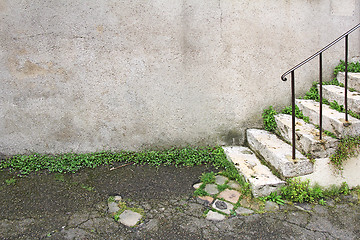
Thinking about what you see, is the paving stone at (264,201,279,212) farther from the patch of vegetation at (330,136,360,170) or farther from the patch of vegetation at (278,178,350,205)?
the patch of vegetation at (330,136,360,170)

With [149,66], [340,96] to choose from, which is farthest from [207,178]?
[340,96]

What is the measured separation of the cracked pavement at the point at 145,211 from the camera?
252 cm

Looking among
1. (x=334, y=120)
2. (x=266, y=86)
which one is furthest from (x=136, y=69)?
(x=334, y=120)

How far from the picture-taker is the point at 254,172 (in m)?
3.27

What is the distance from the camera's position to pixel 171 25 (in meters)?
3.77

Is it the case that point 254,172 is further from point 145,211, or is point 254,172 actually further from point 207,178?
point 145,211

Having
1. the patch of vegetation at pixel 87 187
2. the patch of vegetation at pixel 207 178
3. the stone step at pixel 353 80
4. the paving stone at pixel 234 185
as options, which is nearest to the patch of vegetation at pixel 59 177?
the patch of vegetation at pixel 87 187

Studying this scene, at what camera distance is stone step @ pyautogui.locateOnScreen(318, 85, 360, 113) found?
11.0 feet

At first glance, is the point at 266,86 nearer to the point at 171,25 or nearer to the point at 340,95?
the point at 340,95

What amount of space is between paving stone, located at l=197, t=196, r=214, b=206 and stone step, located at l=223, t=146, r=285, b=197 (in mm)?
476

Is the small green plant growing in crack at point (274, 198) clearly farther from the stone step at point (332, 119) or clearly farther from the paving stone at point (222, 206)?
the stone step at point (332, 119)

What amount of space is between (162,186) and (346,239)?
6.30ft

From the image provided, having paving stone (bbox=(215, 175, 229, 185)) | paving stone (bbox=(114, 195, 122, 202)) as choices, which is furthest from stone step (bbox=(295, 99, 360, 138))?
paving stone (bbox=(114, 195, 122, 202))

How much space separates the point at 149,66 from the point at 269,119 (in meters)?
1.89
